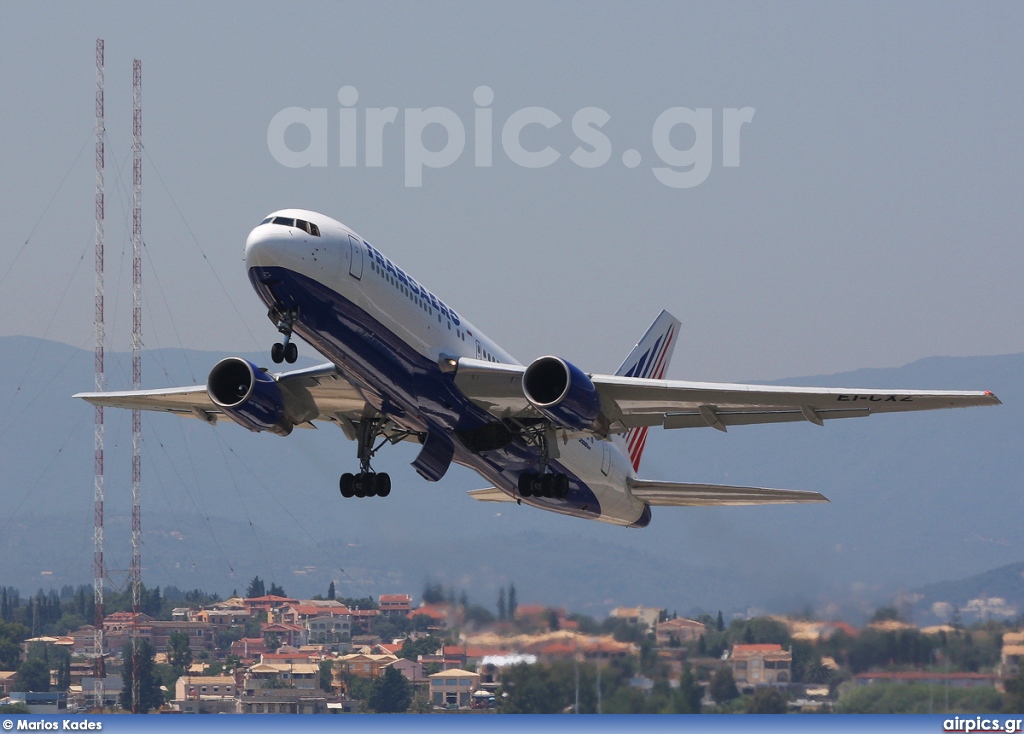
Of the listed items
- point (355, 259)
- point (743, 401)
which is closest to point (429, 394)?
point (355, 259)

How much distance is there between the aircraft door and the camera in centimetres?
3083

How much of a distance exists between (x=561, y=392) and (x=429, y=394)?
2.96 m

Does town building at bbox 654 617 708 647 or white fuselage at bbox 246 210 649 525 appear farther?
town building at bbox 654 617 708 647

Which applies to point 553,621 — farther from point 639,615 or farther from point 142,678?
point 142,678

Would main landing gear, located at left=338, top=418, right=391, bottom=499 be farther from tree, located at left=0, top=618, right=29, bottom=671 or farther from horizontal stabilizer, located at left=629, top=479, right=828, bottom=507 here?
tree, located at left=0, top=618, right=29, bottom=671

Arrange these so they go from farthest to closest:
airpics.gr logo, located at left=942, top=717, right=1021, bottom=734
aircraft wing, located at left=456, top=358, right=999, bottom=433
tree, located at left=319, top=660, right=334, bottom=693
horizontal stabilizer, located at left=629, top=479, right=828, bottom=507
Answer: tree, located at left=319, top=660, right=334, bottom=693 < airpics.gr logo, located at left=942, top=717, right=1021, bottom=734 < horizontal stabilizer, located at left=629, top=479, right=828, bottom=507 < aircraft wing, located at left=456, top=358, right=999, bottom=433

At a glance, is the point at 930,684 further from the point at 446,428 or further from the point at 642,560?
the point at 642,560

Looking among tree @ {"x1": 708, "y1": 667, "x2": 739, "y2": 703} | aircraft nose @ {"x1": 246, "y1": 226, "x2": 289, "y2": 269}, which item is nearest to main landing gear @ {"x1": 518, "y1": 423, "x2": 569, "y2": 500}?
aircraft nose @ {"x1": 246, "y1": 226, "x2": 289, "y2": 269}

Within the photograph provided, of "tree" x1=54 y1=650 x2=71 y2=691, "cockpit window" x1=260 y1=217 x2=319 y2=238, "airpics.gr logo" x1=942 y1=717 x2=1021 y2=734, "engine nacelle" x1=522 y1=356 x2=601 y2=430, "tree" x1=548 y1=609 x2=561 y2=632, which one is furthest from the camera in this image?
"tree" x1=54 y1=650 x2=71 y2=691

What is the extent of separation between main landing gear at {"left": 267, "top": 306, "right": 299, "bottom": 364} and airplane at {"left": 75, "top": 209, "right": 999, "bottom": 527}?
34 millimetres

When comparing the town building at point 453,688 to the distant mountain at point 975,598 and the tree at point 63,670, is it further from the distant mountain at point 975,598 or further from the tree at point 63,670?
the tree at point 63,670

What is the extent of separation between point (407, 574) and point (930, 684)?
21240 mm

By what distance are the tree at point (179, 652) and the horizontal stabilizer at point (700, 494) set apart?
41.3 metres

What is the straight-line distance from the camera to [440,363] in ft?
109
